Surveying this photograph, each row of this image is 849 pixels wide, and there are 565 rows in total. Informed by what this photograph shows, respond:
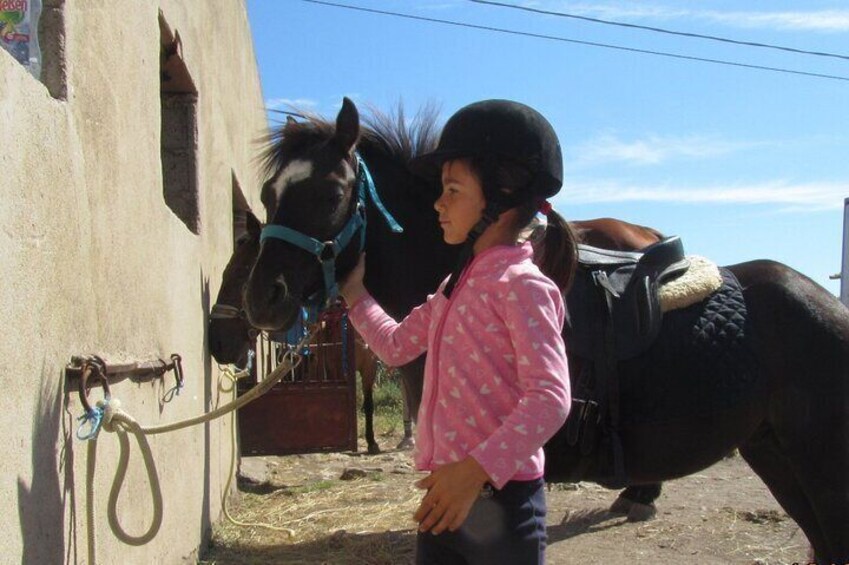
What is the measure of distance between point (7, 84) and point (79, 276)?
62 centimetres

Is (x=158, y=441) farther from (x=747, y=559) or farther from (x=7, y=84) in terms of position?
(x=747, y=559)

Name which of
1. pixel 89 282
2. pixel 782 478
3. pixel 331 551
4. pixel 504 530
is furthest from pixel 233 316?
pixel 504 530

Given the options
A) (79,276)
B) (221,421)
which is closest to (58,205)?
(79,276)

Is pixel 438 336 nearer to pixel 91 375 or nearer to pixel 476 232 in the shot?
pixel 476 232

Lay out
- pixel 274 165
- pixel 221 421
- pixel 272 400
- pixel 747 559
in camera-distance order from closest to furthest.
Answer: pixel 274 165 < pixel 747 559 < pixel 221 421 < pixel 272 400

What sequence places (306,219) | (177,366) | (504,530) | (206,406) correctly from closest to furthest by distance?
(504,530), (306,219), (177,366), (206,406)

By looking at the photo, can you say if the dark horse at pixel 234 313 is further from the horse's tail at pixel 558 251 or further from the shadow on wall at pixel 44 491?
the shadow on wall at pixel 44 491

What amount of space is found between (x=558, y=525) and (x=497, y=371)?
422 centimetres

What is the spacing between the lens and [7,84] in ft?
5.96

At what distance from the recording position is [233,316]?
474 centimetres

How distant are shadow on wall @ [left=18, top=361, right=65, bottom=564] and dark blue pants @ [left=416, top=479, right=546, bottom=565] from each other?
0.94 metres

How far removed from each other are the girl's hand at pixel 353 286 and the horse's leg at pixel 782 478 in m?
1.72

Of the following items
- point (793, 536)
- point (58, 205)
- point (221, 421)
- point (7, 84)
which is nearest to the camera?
point (7, 84)

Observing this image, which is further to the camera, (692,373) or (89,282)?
(692,373)
